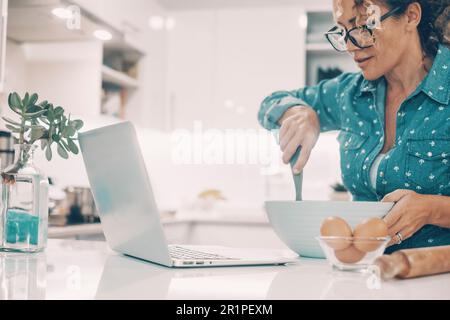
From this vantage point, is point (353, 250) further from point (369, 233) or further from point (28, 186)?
point (28, 186)

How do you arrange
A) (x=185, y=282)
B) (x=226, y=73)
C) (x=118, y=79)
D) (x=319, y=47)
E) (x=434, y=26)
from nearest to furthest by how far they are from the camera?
1. (x=185, y=282)
2. (x=434, y=26)
3. (x=118, y=79)
4. (x=319, y=47)
5. (x=226, y=73)

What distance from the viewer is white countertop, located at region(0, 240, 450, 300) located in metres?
0.67

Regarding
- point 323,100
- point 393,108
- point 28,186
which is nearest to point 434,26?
point 393,108

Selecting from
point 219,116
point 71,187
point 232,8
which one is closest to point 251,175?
point 219,116

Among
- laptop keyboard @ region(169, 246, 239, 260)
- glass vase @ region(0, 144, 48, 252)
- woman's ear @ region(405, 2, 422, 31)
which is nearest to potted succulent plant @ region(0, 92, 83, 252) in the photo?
glass vase @ region(0, 144, 48, 252)

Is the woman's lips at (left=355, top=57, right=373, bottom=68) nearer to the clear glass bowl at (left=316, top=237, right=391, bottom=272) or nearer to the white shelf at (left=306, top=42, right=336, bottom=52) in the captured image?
the clear glass bowl at (left=316, top=237, right=391, bottom=272)

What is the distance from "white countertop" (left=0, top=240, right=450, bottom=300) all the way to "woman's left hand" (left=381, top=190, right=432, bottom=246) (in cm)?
13

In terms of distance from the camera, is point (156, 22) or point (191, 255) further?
point (156, 22)

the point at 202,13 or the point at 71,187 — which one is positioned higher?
the point at 202,13

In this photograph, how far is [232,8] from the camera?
3717 mm

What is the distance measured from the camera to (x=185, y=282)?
0.76 meters

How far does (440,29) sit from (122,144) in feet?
2.96

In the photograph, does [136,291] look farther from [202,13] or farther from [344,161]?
[202,13]

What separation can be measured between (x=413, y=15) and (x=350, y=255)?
748 mm
